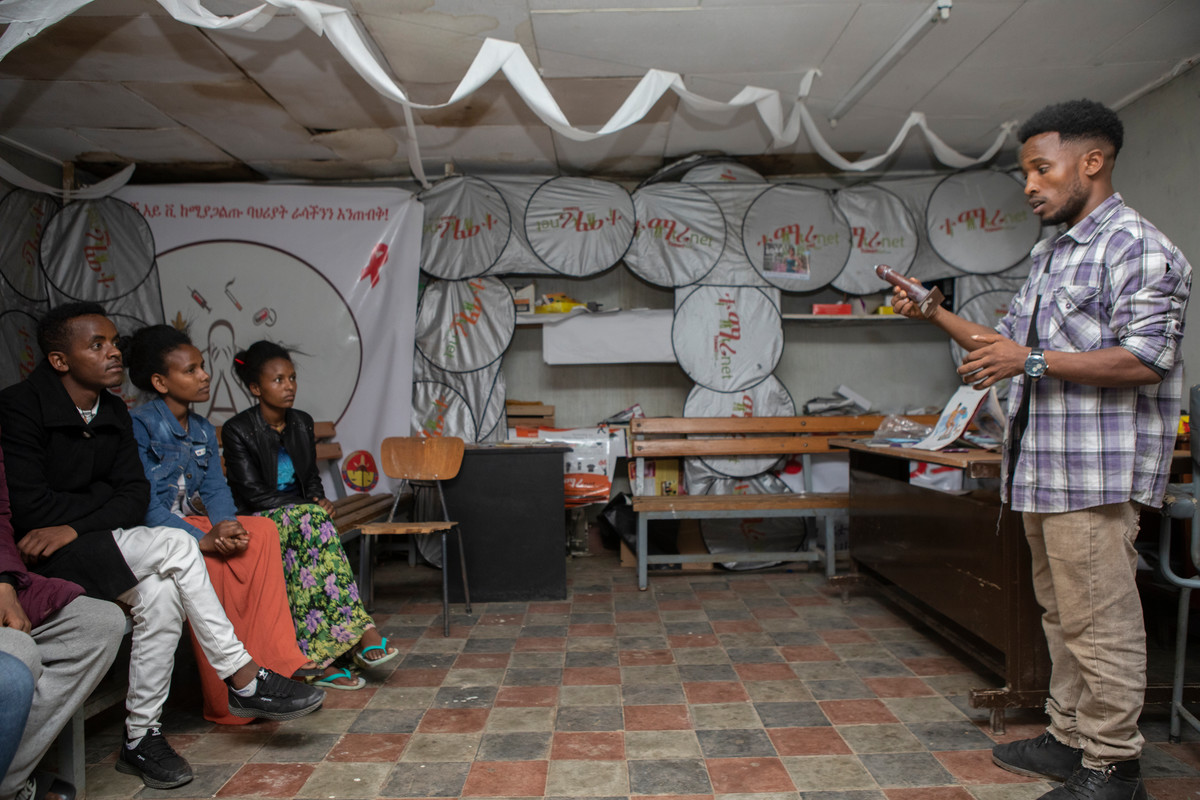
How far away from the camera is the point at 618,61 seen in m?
3.71

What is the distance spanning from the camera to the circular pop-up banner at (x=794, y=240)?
503cm

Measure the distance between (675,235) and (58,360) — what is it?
3669mm

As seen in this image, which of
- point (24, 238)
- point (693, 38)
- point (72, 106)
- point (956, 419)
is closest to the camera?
point (956, 419)

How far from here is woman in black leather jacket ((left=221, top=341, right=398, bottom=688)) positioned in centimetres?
286

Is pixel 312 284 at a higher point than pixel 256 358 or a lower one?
higher

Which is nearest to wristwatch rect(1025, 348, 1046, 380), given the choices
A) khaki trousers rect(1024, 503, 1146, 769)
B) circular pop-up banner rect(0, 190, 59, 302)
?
khaki trousers rect(1024, 503, 1146, 769)

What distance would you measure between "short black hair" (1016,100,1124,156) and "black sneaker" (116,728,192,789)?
3044 millimetres

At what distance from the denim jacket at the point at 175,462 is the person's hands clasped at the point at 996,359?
250cm

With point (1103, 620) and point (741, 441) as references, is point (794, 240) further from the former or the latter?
point (1103, 620)

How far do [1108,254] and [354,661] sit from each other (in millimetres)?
3053

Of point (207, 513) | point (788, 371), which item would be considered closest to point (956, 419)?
point (788, 371)

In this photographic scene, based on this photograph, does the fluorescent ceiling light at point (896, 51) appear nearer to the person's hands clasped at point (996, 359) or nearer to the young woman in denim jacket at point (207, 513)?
the person's hands clasped at point (996, 359)

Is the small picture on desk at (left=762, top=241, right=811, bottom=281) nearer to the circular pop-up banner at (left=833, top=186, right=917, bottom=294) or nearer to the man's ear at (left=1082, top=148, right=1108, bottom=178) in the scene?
the circular pop-up banner at (left=833, top=186, right=917, bottom=294)

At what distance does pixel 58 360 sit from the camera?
2.31 metres
